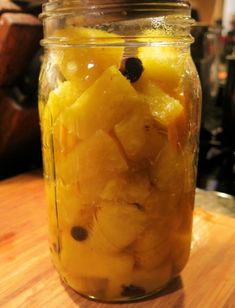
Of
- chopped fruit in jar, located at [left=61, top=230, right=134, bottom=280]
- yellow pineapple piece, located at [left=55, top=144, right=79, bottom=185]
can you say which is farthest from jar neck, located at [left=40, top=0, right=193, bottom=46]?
chopped fruit in jar, located at [left=61, top=230, right=134, bottom=280]

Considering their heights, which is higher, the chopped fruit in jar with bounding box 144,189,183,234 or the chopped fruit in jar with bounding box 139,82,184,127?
the chopped fruit in jar with bounding box 139,82,184,127

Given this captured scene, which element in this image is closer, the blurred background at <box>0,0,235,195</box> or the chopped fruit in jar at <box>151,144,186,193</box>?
the chopped fruit in jar at <box>151,144,186,193</box>

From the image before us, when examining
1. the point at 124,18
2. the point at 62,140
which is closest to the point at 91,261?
the point at 62,140

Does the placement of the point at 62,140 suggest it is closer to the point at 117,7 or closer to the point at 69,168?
the point at 69,168

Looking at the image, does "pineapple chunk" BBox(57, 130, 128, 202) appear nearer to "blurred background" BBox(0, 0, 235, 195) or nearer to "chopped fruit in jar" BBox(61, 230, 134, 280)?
"chopped fruit in jar" BBox(61, 230, 134, 280)

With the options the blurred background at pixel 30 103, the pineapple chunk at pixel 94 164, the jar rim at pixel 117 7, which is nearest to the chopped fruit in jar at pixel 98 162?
the pineapple chunk at pixel 94 164

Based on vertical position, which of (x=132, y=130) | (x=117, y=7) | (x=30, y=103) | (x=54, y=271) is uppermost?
(x=117, y=7)
